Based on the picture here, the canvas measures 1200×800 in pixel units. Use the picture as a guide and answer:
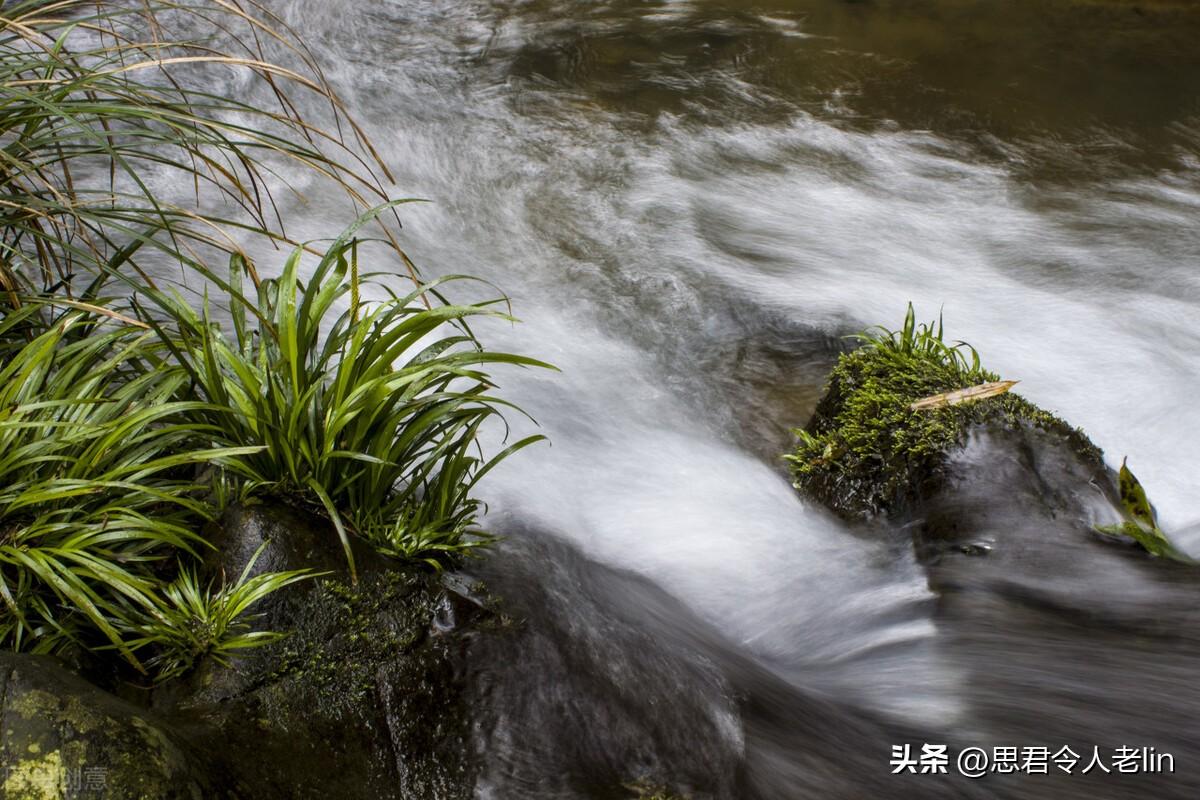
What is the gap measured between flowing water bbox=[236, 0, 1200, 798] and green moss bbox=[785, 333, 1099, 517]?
182 mm

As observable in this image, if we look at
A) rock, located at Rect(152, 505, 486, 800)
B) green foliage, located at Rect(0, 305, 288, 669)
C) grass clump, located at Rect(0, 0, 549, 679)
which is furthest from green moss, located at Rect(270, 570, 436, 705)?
green foliage, located at Rect(0, 305, 288, 669)

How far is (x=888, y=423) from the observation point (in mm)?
4027

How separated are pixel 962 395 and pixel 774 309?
62.5 inches

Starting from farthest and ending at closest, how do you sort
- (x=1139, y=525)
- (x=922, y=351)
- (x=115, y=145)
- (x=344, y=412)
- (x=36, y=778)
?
1. (x=922, y=351)
2. (x=1139, y=525)
3. (x=115, y=145)
4. (x=344, y=412)
5. (x=36, y=778)

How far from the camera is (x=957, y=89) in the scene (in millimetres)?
7648

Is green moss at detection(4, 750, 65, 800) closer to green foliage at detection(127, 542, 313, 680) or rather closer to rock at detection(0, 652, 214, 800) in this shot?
rock at detection(0, 652, 214, 800)

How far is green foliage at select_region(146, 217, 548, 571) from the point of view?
275 cm

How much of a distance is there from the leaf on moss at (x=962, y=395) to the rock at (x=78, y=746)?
300 centimetres

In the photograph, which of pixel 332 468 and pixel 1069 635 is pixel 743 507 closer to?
pixel 1069 635

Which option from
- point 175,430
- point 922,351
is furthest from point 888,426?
point 175,430

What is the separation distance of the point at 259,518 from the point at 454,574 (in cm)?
57

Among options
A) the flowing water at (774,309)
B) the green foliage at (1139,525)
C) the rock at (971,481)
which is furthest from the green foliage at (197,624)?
the green foliage at (1139,525)

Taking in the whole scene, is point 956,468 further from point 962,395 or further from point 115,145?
point 115,145

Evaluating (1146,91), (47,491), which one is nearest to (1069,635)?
(47,491)
